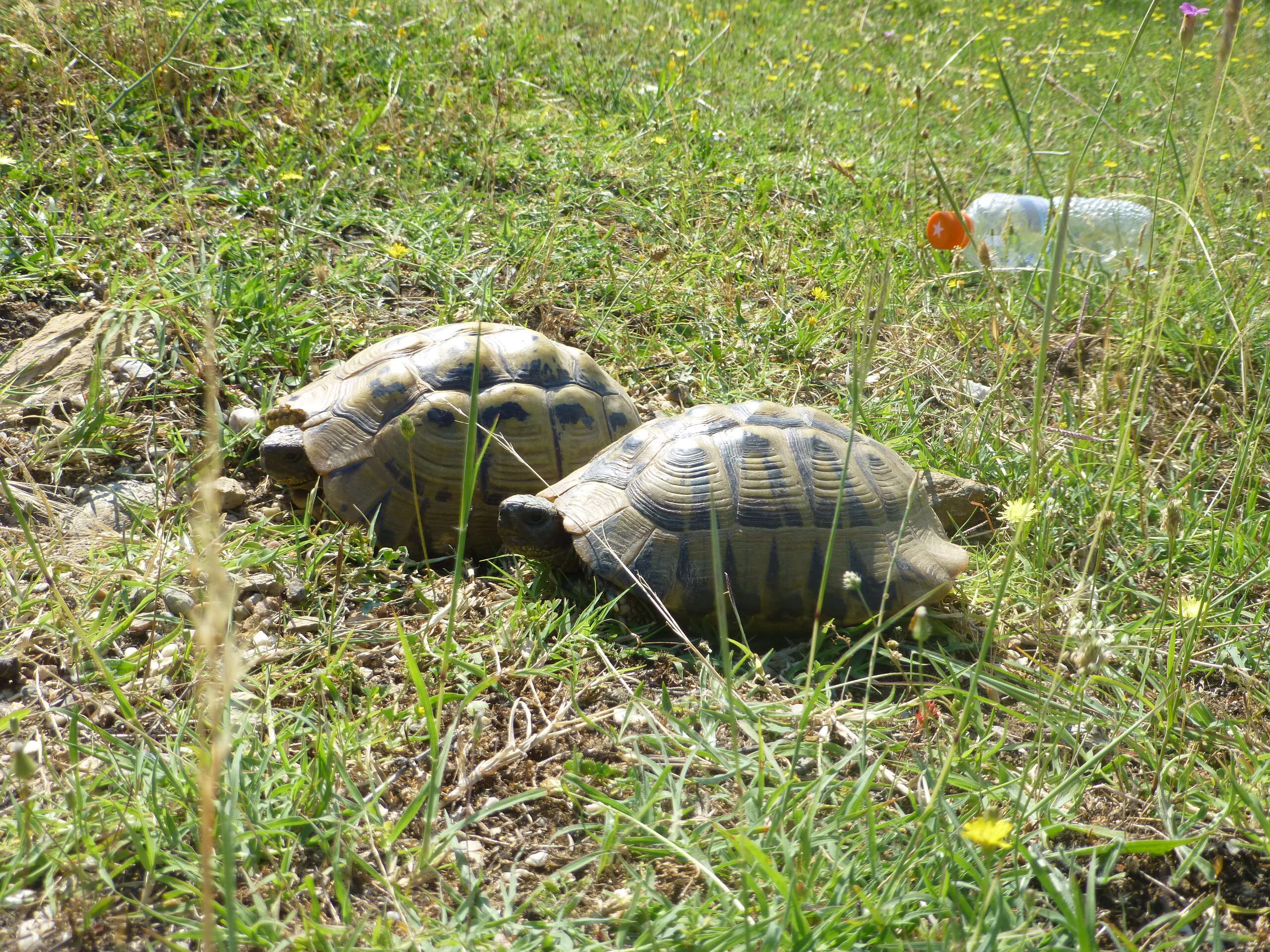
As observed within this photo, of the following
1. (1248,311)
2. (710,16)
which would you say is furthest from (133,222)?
(710,16)

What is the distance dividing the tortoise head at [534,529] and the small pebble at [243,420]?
115 centimetres

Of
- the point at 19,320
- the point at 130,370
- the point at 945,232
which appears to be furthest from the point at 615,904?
the point at 19,320

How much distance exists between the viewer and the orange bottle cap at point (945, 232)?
3.07 meters

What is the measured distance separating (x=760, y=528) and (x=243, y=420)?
1969 mm

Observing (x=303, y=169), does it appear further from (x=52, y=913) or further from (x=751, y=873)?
(x=751, y=873)

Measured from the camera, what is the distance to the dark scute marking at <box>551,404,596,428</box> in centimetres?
329

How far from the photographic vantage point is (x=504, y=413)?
3.20 metres

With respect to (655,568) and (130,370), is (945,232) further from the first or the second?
(130,370)

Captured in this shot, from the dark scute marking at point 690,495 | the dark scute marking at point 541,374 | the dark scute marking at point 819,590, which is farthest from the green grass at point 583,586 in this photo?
the dark scute marking at point 541,374

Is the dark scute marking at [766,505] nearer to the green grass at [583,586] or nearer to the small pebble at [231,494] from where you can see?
the green grass at [583,586]

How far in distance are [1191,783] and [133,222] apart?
14.7 feet

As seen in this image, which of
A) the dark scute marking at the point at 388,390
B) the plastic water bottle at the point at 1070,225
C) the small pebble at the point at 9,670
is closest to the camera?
the small pebble at the point at 9,670

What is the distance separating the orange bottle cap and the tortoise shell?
30.3 inches

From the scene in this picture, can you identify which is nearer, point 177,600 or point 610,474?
point 177,600
